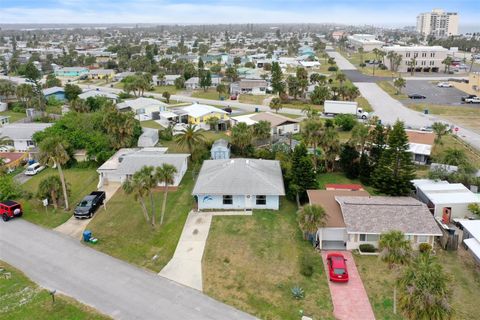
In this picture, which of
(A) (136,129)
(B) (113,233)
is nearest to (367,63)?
(A) (136,129)

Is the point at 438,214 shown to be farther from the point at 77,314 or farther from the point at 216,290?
the point at 77,314

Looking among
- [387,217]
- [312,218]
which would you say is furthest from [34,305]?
[387,217]

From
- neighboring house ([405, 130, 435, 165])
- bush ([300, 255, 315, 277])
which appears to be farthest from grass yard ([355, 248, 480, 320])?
neighboring house ([405, 130, 435, 165])

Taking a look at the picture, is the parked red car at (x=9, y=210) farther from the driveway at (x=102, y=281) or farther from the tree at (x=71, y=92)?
the tree at (x=71, y=92)

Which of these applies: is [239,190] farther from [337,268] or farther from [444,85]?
[444,85]

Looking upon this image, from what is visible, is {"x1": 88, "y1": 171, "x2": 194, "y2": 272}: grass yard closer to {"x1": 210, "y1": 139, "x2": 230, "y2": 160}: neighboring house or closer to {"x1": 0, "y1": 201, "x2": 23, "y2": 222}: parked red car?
{"x1": 0, "y1": 201, "x2": 23, "y2": 222}: parked red car

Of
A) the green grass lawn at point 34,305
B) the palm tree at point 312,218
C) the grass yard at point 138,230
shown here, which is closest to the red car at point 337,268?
the palm tree at point 312,218
